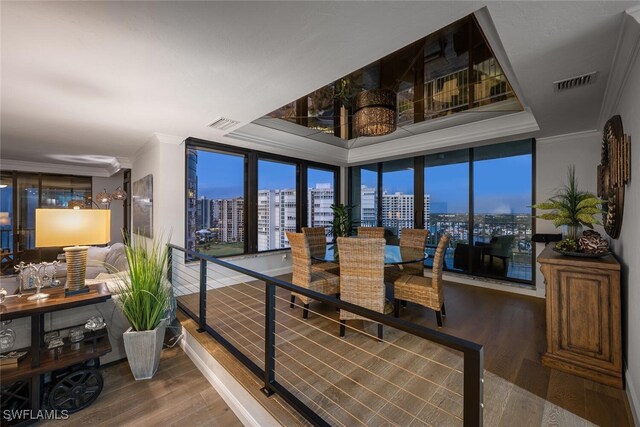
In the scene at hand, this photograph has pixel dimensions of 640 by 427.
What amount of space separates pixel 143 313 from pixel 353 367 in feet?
6.02

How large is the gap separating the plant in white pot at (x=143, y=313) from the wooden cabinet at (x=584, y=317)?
3.25m

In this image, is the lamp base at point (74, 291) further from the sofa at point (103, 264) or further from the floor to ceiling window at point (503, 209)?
the floor to ceiling window at point (503, 209)

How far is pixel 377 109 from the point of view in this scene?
2881 millimetres

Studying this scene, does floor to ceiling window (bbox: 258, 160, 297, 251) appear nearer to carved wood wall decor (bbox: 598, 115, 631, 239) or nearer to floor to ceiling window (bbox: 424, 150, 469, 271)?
floor to ceiling window (bbox: 424, 150, 469, 271)

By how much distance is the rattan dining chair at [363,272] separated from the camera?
2492mm

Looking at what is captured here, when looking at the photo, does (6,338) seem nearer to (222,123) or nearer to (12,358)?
(12,358)

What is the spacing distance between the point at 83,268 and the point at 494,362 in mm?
3539

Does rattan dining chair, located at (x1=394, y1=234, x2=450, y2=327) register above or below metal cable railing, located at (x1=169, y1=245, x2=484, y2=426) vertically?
above

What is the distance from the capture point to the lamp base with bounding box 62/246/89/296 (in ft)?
7.06

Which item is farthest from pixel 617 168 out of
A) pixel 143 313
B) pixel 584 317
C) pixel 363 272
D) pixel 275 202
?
pixel 275 202

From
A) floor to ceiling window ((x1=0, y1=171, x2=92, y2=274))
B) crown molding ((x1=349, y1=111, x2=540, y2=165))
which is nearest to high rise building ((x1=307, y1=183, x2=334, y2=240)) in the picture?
crown molding ((x1=349, y1=111, x2=540, y2=165))

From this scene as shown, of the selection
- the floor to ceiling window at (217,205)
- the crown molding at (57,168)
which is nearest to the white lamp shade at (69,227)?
the floor to ceiling window at (217,205)

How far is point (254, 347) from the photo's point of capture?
247 cm

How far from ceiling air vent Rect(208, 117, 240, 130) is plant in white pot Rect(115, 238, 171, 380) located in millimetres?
1647
